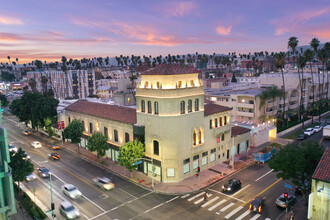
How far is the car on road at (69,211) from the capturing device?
36.9m

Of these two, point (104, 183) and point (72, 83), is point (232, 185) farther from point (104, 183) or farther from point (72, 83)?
point (72, 83)

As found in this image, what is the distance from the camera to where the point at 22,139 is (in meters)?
80.2

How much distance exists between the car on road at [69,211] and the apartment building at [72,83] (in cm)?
13541

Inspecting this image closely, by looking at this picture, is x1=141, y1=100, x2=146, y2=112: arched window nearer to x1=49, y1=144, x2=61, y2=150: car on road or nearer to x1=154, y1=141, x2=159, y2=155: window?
x1=154, y1=141, x2=159, y2=155: window

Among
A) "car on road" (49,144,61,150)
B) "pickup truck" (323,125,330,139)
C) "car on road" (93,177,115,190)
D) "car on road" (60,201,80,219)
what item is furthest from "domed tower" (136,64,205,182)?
"pickup truck" (323,125,330,139)

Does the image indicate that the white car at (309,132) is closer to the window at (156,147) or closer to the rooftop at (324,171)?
the rooftop at (324,171)

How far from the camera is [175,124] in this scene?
156ft

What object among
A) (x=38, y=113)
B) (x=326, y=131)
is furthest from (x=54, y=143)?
(x=326, y=131)

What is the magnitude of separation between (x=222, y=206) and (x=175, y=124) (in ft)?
51.7

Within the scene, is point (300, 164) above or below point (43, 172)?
above

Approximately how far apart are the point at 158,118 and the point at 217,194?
53.9ft

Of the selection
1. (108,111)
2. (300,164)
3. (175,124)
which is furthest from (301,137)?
(108,111)

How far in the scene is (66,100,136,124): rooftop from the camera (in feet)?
190

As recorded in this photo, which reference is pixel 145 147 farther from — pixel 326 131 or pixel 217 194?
pixel 326 131
